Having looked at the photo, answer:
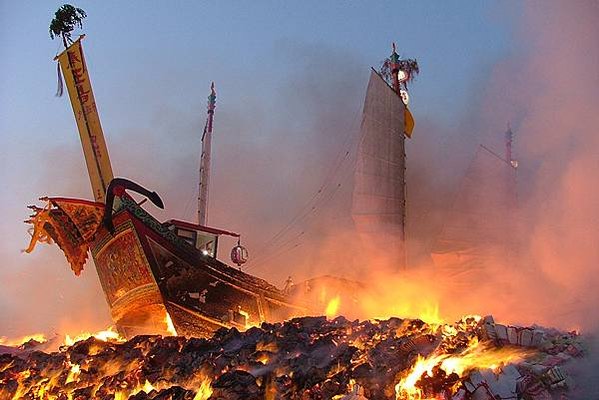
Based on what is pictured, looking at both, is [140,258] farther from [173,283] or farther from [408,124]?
[408,124]

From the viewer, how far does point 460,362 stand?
1041 centimetres

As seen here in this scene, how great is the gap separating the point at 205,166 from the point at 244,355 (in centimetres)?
1929

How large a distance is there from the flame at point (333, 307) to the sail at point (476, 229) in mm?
4952

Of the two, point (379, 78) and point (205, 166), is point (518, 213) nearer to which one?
point (379, 78)

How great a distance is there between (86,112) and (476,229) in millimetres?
15067

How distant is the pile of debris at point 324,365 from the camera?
372 inches

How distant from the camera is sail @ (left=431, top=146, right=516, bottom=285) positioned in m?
21.1

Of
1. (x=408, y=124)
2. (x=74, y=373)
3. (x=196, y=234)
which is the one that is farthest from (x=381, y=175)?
(x=74, y=373)

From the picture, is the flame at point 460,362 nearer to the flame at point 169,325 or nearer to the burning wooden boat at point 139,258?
the burning wooden boat at point 139,258

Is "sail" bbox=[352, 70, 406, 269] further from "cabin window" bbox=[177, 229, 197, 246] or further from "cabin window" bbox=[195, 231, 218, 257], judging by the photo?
"cabin window" bbox=[177, 229, 197, 246]

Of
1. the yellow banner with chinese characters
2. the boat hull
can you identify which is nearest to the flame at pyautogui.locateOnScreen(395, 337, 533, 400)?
the boat hull

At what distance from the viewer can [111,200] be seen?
16.7 meters

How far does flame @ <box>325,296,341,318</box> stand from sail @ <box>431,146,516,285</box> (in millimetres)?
4952

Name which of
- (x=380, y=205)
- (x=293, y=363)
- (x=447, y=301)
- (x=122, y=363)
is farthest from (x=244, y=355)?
(x=380, y=205)
